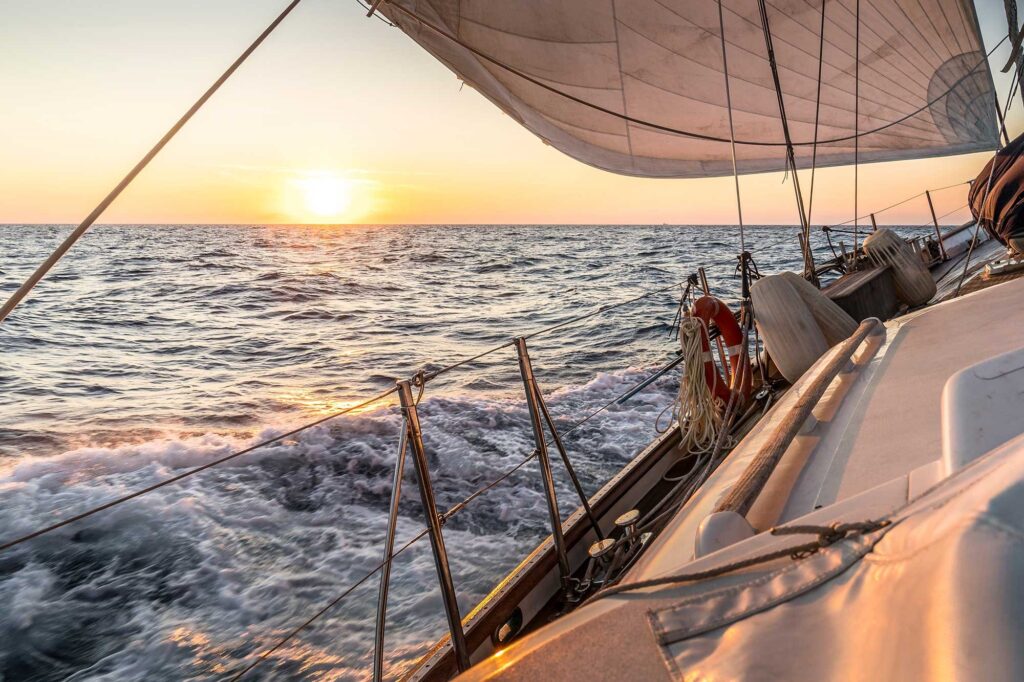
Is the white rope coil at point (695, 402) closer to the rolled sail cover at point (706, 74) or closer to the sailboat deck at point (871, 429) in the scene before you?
the sailboat deck at point (871, 429)

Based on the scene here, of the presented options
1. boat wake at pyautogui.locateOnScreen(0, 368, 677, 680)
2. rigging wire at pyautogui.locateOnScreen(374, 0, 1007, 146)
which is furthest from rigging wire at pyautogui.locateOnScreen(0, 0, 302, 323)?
boat wake at pyautogui.locateOnScreen(0, 368, 677, 680)

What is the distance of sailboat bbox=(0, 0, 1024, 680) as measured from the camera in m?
0.63

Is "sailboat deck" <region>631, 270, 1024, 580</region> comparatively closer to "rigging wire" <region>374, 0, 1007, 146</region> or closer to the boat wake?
the boat wake

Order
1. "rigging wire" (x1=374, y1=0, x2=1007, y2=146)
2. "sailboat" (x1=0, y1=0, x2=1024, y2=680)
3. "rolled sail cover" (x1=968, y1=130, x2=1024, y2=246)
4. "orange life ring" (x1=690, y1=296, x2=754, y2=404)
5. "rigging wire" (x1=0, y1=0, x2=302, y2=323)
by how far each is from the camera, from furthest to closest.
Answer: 1. "rolled sail cover" (x1=968, y1=130, x2=1024, y2=246)
2. "rigging wire" (x1=374, y1=0, x2=1007, y2=146)
3. "orange life ring" (x1=690, y1=296, x2=754, y2=404)
4. "rigging wire" (x1=0, y1=0, x2=302, y2=323)
5. "sailboat" (x1=0, y1=0, x2=1024, y2=680)

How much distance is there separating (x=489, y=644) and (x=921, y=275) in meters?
4.50

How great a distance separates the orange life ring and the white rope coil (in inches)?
2.0

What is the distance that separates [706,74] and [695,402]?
2709mm

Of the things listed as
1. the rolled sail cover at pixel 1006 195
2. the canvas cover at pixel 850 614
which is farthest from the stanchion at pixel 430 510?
the rolled sail cover at pixel 1006 195

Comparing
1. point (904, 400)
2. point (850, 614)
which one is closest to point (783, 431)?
point (904, 400)

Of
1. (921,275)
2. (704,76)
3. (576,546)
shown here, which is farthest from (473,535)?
(921,275)

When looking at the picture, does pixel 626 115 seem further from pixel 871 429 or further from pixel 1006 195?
pixel 871 429

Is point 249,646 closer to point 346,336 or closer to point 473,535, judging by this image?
point 473,535

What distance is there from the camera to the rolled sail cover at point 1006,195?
339 cm

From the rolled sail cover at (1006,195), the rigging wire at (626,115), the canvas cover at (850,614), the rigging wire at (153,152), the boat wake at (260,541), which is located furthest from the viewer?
the rolled sail cover at (1006,195)
